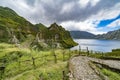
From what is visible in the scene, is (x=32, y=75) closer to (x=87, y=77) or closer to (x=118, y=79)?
(x=87, y=77)

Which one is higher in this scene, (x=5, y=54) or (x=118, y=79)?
(x=5, y=54)

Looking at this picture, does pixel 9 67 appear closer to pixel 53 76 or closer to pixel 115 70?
pixel 53 76

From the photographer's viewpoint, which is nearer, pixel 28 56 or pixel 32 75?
pixel 32 75

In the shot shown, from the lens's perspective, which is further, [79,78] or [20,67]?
[20,67]

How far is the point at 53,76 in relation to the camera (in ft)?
89.7

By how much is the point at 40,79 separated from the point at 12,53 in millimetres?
29166

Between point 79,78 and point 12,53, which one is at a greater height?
point 12,53

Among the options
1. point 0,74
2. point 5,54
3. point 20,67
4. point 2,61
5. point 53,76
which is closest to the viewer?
point 53,76

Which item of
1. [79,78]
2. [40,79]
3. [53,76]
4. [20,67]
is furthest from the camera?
Result: [20,67]

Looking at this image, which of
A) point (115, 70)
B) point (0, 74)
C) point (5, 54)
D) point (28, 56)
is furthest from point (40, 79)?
point (5, 54)

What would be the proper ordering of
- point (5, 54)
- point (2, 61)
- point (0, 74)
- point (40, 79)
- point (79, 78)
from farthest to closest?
point (5, 54) → point (2, 61) → point (0, 74) → point (40, 79) → point (79, 78)

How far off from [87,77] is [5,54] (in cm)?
3390

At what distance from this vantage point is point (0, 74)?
109 ft

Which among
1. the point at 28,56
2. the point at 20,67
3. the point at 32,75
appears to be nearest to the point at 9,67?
the point at 20,67
